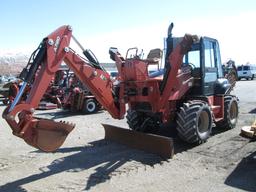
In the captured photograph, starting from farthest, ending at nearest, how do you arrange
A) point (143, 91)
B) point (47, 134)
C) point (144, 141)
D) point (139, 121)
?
point (139, 121), point (143, 91), point (144, 141), point (47, 134)

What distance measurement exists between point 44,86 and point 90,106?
30.2 feet

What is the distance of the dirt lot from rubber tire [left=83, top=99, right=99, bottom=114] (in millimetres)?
6037

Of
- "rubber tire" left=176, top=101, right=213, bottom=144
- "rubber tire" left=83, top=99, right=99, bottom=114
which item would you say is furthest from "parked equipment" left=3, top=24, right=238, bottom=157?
"rubber tire" left=83, top=99, right=99, bottom=114

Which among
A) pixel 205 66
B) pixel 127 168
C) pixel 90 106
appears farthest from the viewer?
pixel 90 106

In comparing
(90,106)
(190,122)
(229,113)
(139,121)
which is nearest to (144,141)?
(190,122)

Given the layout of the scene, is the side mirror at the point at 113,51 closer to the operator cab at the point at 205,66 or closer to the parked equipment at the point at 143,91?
the parked equipment at the point at 143,91

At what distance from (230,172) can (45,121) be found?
3484 mm

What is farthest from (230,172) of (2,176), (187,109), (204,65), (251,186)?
(2,176)

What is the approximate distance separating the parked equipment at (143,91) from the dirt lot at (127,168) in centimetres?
50

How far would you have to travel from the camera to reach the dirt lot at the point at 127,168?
5.85 m

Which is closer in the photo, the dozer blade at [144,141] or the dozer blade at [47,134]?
the dozer blade at [47,134]

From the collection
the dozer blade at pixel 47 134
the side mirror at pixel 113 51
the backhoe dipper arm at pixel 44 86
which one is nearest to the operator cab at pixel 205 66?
A: the side mirror at pixel 113 51

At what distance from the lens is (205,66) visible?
9102 millimetres

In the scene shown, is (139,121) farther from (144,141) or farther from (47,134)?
(47,134)
